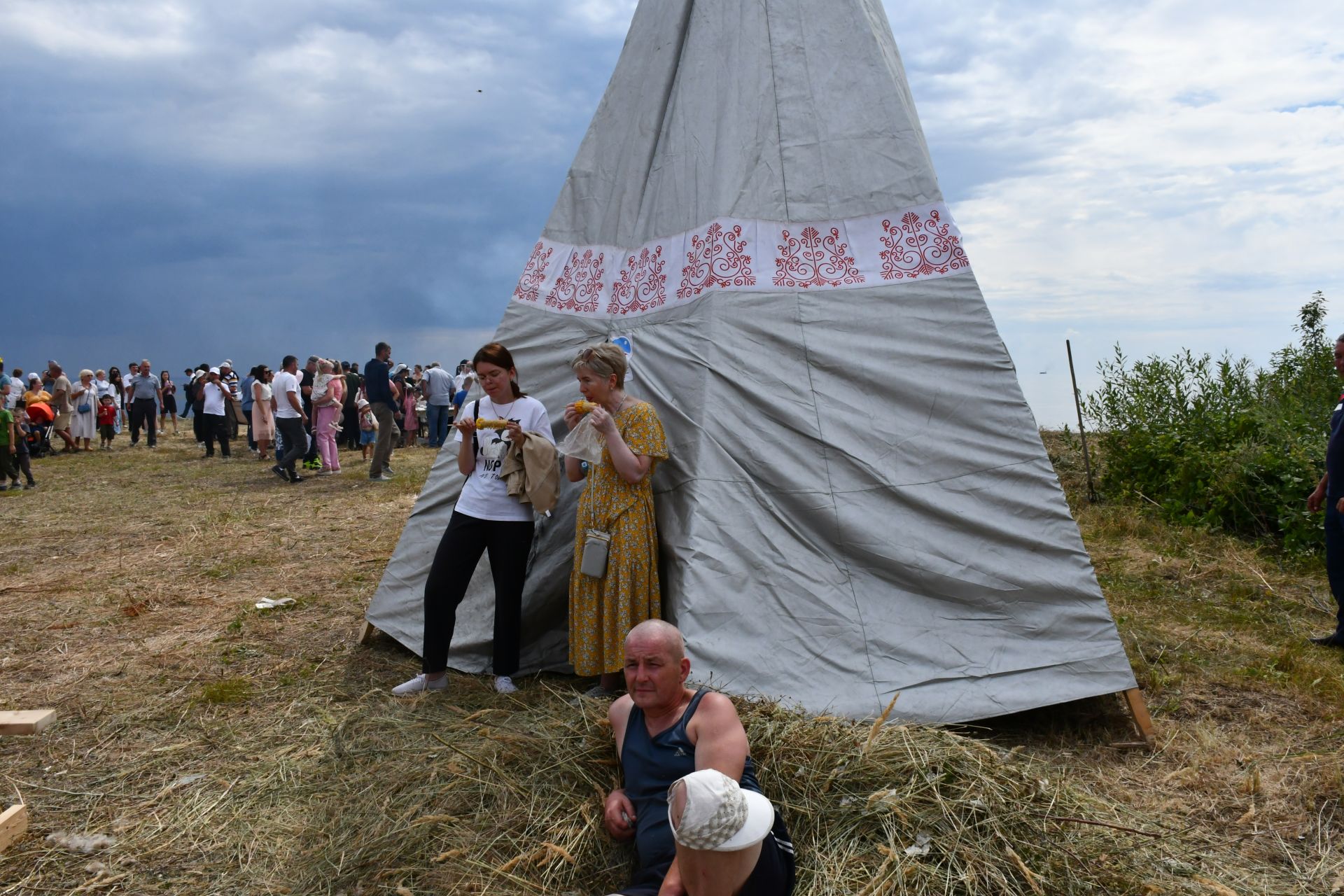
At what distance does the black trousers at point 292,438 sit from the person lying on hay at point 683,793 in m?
9.66

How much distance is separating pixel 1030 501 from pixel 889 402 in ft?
2.37

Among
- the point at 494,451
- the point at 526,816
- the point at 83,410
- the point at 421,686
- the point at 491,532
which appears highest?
the point at 494,451

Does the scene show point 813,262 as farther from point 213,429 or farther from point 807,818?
point 213,429

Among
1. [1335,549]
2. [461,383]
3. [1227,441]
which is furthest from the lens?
[461,383]

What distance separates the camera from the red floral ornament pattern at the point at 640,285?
4.58 meters

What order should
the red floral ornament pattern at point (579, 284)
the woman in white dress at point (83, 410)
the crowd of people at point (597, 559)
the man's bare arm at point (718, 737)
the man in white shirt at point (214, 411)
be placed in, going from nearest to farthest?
the man's bare arm at point (718, 737), the crowd of people at point (597, 559), the red floral ornament pattern at point (579, 284), the man in white shirt at point (214, 411), the woman in white dress at point (83, 410)

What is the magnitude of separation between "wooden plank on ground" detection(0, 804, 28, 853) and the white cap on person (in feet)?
7.84

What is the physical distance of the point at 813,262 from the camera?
435cm

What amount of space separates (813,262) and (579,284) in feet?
4.10

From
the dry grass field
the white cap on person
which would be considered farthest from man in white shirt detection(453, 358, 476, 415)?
the white cap on person

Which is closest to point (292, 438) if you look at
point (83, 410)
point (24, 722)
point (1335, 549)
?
point (83, 410)

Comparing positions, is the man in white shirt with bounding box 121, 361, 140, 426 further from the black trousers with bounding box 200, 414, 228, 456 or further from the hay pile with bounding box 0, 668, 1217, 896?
the hay pile with bounding box 0, 668, 1217, 896

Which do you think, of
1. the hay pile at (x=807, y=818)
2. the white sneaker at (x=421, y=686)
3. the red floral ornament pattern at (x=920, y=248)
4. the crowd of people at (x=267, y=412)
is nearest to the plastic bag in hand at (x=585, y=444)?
the hay pile at (x=807, y=818)

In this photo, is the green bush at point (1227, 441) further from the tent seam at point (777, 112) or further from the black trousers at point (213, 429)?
the black trousers at point (213, 429)
